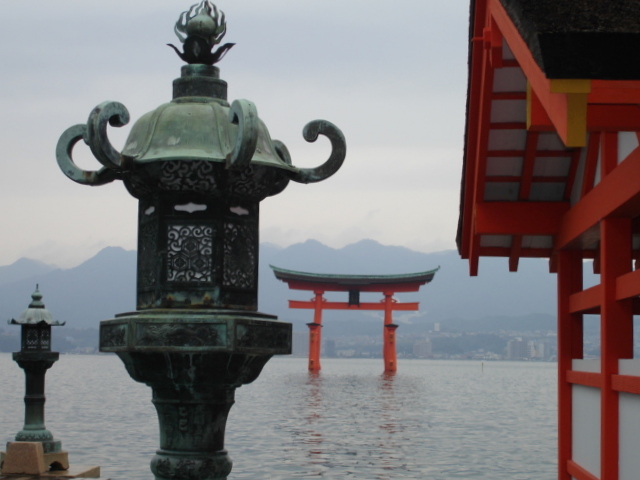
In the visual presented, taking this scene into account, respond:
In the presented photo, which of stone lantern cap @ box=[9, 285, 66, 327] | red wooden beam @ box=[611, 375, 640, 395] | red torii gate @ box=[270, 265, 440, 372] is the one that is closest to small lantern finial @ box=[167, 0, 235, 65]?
red wooden beam @ box=[611, 375, 640, 395]

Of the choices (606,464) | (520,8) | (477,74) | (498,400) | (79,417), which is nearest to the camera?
(520,8)

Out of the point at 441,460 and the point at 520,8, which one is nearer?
the point at 520,8

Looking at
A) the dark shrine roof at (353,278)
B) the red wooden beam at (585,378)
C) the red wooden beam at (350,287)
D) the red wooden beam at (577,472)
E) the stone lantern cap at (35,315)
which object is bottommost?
the red wooden beam at (577,472)

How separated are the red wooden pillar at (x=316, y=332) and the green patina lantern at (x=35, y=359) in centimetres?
4359

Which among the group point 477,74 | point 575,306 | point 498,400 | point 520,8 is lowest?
point 498,400

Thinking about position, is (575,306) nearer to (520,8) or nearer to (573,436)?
(573,436)

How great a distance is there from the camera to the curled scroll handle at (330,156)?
4363 mm

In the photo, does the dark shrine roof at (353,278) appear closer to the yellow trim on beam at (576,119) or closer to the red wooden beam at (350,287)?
the red wooden beam at (350,287)

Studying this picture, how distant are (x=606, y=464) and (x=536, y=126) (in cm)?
228

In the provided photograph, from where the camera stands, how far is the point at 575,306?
654cm

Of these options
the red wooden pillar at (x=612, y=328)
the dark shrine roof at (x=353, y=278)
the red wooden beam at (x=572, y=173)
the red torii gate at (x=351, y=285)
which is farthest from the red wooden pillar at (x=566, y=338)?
the dark shrine roof at (x=353, y=278)

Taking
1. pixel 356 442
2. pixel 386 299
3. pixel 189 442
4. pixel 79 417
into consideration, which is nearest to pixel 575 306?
pixel 189 442

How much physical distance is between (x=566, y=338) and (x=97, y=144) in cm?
401

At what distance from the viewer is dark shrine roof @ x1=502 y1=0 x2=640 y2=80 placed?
2832 millimetres
